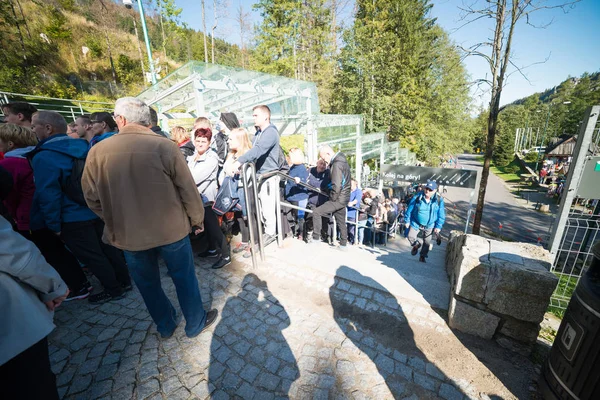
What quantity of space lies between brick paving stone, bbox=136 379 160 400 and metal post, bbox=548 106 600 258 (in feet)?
13.9

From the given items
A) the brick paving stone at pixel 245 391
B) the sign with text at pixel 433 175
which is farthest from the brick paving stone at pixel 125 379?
the sign with text at pixel 433 175

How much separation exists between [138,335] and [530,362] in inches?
136

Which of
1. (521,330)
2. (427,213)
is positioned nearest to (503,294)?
(521,330)

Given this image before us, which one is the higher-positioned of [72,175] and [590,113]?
[590,113]

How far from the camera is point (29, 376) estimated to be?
1.32 meters

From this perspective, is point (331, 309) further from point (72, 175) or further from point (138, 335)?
point (72, 175)

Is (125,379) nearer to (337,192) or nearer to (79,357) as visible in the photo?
(79,357)

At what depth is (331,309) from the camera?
2.68 m

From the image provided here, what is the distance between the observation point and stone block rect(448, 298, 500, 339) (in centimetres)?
227

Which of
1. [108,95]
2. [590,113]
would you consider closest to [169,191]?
[590,113]

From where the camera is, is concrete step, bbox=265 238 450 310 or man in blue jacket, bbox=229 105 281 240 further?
man in blue jacket, bbox=229 105 281 240

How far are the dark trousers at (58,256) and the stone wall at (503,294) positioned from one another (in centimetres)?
422

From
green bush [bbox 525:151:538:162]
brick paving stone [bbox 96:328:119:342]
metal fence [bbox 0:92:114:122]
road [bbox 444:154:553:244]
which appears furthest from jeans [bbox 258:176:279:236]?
green bush [bbox 525:151:538:162]

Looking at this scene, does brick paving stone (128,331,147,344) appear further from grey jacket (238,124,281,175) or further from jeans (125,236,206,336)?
grey jacket (238,124,281,175)
